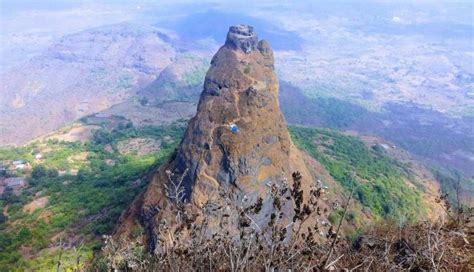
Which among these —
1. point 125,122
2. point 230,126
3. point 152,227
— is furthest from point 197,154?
point 125,122

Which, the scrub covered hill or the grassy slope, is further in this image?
the grassy slope

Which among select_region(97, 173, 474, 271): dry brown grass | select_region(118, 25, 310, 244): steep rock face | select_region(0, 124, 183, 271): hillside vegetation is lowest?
select_region(0, 124, 183, 271): hillside vegetation

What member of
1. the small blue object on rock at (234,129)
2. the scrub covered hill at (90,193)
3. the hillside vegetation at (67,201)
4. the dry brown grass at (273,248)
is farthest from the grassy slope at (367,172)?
the dry brown grass at (273,248)

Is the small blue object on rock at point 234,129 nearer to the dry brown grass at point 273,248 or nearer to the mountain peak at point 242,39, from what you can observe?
the mountain peak at point 242,39

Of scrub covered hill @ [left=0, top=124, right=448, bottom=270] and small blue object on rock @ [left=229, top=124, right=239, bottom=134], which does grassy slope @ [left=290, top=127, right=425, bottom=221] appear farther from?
small blue object on rock @ [left=229, top=124, right=239, bottom=134]

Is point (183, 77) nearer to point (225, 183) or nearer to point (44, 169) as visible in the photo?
point (44, 169)

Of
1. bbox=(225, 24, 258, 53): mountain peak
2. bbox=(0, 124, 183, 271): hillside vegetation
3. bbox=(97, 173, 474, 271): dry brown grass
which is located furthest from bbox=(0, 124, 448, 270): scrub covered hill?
bbox=(225, 24, 258, 53): mountain peak
